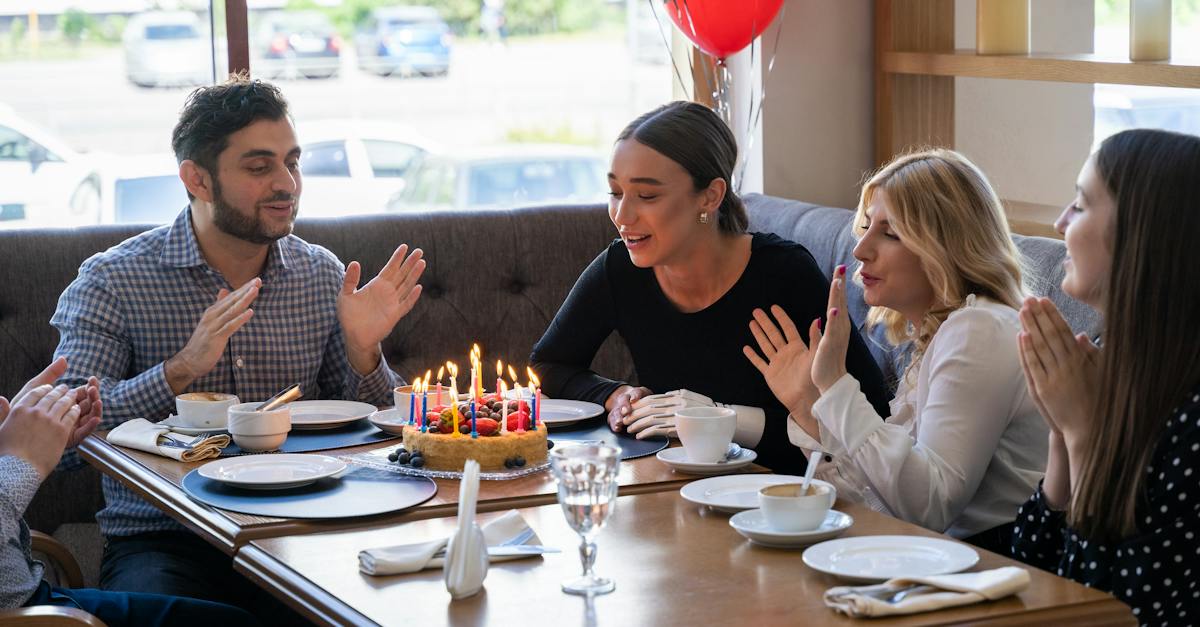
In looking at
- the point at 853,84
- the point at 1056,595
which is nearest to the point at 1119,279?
the point at 1056,595

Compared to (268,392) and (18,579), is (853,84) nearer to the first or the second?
(268,392)

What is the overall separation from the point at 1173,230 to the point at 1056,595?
0.50 m

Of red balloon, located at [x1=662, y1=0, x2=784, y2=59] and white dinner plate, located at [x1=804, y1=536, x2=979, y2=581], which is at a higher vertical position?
red balloon, located at [x1=662, y1=0, x2=784, y2=59]

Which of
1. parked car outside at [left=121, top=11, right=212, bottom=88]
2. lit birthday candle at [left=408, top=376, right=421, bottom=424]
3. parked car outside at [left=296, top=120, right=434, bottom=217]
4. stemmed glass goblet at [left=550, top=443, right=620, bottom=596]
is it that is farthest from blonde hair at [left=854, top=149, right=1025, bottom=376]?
parked car outside at [left=121, top=11, right=212, bottom=88]

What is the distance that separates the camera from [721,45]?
370 centimetres

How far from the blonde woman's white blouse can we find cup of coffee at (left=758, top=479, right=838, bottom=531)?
0.30m

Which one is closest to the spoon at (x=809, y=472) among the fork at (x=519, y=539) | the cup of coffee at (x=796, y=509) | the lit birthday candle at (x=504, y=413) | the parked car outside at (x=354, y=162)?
the cup of coffee at (x=796, y=509)

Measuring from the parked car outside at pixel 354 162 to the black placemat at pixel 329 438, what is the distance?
5.76ft

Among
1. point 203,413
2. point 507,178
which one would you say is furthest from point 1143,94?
point 203,413

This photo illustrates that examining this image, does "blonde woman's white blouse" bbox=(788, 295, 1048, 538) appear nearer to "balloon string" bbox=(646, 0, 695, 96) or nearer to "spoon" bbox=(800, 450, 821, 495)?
"spoon" bbox=(800, 450, 821, 495)

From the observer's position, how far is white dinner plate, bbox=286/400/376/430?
2510 millimetres

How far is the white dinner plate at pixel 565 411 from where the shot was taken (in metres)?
2.53

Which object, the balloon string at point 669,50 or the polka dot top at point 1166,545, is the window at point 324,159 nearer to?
the balloon string at point 669,50

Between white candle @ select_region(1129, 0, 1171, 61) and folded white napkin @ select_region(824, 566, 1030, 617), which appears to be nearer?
folded white napkin @ select_region(824, 566, 1030, 617)
